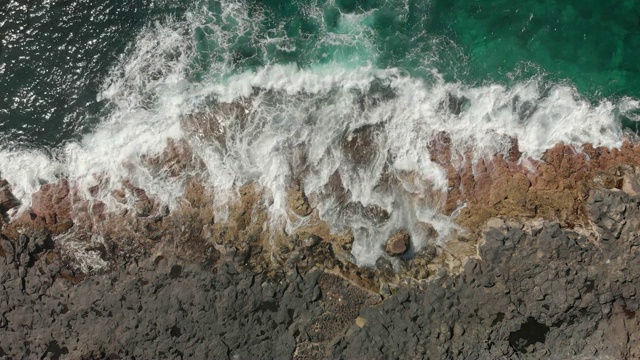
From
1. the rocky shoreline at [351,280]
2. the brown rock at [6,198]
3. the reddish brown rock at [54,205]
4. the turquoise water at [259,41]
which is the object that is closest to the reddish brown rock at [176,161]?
the rocky shoreline at [351,280]

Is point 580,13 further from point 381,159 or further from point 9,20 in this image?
point 9,20

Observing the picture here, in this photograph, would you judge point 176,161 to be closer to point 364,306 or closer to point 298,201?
point 298,201

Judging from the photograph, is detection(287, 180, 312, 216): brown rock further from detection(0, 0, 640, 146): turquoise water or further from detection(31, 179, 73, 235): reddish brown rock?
detection(31, 179, 73, 235): reddish brown rock

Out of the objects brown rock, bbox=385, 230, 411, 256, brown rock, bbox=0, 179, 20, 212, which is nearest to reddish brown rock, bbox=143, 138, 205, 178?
brown rock, bbox=0, 179, 20, 212

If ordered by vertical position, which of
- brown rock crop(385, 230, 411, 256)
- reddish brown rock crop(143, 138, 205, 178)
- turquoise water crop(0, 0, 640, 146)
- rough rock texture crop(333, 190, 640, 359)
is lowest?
rough rock texture crop(333, 190, 640, 359)

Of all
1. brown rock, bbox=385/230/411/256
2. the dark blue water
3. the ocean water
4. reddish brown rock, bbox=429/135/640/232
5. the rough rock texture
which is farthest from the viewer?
the dark blue water

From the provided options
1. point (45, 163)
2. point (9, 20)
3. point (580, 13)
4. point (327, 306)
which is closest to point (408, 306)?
point (327, 306)

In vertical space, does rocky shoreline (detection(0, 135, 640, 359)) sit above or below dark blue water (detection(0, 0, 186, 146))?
below

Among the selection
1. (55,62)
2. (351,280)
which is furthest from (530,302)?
(55,62)
